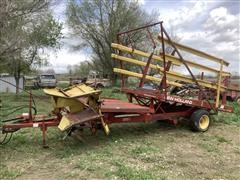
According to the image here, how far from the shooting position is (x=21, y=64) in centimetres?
2312

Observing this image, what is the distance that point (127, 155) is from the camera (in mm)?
7449

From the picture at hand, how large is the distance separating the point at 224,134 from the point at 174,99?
1.58 meters

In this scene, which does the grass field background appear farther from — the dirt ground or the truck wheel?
the truck wheel

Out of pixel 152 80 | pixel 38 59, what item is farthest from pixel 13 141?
pixel 38 59

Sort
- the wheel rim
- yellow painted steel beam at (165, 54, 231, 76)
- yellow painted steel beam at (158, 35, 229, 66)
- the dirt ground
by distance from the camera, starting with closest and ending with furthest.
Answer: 1. the dirt ground
2. yellow painted steel beam at (165, 54, 231, 76)
3. yellow painted steel beam at (158, 35, 229, 66)
4. the wheel rim

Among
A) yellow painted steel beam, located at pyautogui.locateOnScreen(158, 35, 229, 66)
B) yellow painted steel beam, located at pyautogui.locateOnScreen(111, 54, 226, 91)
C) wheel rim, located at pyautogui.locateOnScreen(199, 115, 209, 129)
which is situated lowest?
wheel rim, located at pyautogui.locateOnScreen(199, 115, 209, 129)

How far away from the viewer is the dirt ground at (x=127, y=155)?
6.38m

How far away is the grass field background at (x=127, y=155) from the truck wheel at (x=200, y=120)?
0.18 m

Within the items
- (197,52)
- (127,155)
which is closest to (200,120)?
(197,52)

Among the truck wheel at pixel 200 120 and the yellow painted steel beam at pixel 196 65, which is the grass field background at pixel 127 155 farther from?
the yellow painted steel beam at pixel 196 65

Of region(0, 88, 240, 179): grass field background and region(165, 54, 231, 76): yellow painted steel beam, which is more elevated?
region(165, 54, 231, 76): yellow painted steel beam

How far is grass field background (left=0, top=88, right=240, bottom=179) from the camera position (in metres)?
6.39

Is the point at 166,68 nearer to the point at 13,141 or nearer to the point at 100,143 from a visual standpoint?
the point at 100,143

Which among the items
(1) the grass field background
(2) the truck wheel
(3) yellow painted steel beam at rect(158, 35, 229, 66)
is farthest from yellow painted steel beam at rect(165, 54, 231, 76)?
(1) the grass field background
